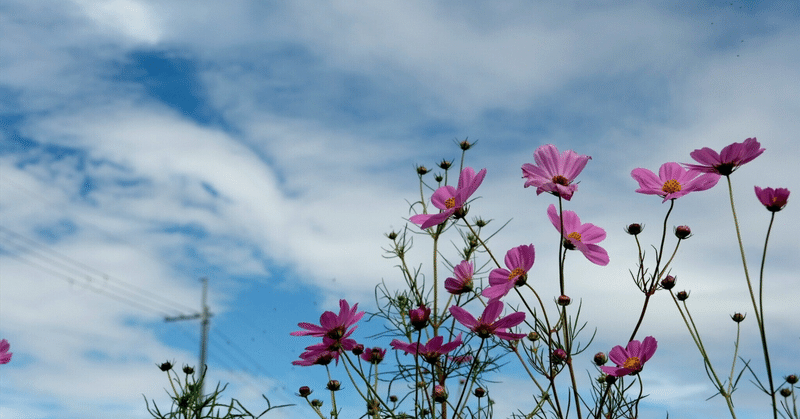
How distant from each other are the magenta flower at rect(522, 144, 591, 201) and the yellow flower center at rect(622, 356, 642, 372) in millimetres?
334

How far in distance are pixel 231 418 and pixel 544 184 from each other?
2.79 ft

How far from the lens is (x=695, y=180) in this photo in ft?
3.78

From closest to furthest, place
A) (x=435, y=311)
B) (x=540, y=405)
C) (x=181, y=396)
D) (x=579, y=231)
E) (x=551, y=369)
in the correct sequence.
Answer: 1. (x=551, y=369)
2. (x=579, y=231)
3. (x=540, y=405)
4. (x=181, y=396)
5. (x=435, y=311)

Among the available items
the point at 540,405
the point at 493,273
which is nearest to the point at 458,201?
the point at 493,273

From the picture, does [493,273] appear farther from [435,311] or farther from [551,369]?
[435,311]

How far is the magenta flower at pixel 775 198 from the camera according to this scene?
993 mm

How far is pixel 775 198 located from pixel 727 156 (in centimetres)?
12

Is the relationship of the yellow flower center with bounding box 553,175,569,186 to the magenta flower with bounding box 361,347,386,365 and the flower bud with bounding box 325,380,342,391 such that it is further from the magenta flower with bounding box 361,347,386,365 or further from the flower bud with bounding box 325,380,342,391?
the flower bud with bounding box 325,380,342,391

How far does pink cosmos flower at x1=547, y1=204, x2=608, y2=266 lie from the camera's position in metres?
1.14

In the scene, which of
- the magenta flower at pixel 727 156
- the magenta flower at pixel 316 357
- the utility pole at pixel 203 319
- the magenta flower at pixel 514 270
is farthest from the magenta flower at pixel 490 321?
the utility pole at pixel 203 319

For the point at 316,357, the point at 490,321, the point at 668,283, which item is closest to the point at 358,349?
the point at 316,357

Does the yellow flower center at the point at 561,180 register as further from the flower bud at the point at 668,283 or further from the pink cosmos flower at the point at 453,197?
the flower bud at the point at 668,283

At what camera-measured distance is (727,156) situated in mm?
1093

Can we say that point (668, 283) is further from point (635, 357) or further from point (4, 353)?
point (4, 353)
